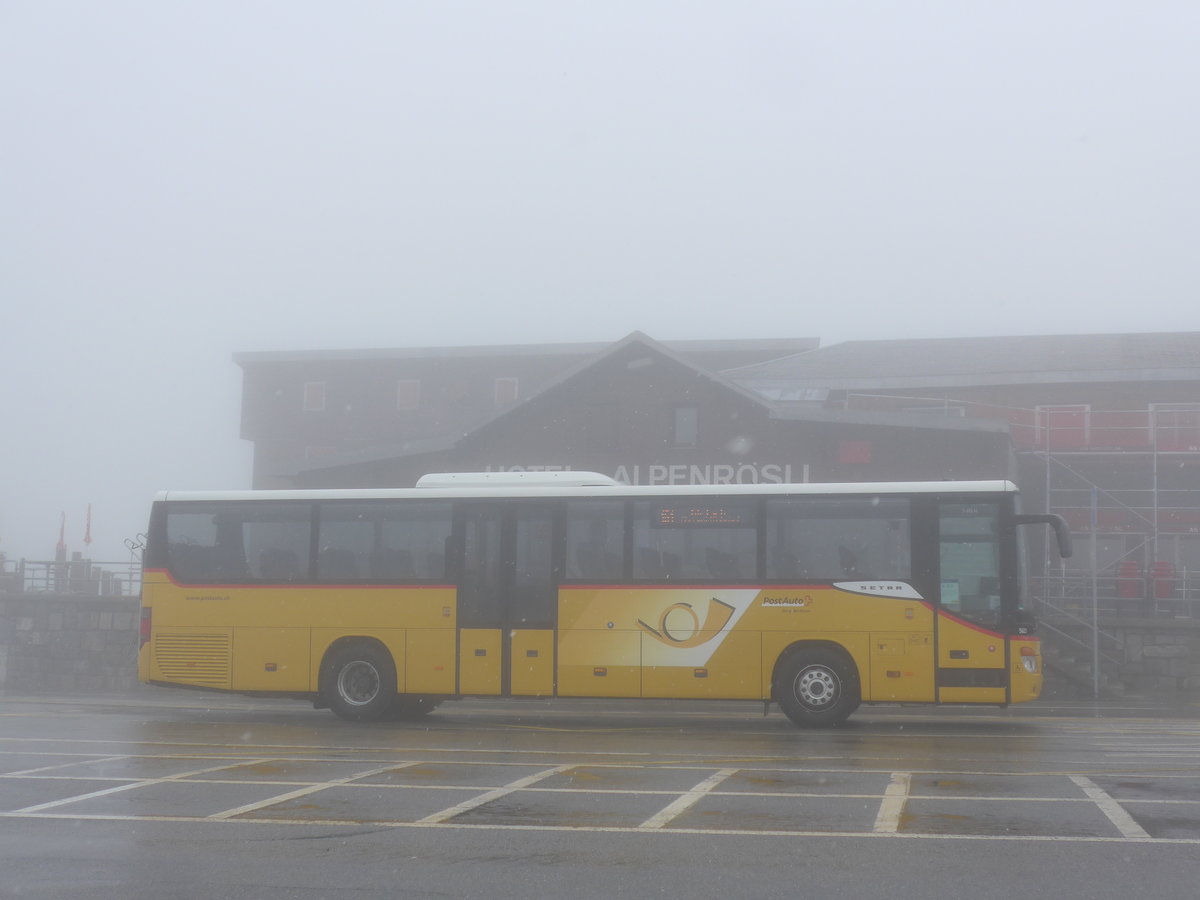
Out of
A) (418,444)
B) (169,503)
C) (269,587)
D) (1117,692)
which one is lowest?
(1117,692)

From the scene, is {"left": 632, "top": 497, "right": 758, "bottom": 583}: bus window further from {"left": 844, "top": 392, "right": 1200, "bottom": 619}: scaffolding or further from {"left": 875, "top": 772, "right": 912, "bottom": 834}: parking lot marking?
{"left": 844, "top": 392, "right": 1200, "bottom": 619}: scaffolding

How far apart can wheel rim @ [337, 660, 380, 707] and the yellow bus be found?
22 mm

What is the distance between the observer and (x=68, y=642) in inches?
1265

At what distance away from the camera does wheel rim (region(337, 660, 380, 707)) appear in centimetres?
1716

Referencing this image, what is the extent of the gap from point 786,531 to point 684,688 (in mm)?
2247

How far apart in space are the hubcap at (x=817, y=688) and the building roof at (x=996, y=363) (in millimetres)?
26968

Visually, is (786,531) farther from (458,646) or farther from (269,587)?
(269,587)

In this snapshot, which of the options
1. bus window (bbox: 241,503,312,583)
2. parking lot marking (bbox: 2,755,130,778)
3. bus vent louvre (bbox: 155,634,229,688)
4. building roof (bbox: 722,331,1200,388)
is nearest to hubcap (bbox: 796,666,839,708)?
bus window (bbox: 241,503,312,583)

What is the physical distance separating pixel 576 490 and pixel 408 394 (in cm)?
4280

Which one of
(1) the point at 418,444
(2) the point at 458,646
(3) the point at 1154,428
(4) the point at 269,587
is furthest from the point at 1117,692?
(1) the point at 418,444

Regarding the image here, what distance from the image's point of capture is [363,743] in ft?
45.1

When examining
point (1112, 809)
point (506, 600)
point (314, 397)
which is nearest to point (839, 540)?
point (506, 600)

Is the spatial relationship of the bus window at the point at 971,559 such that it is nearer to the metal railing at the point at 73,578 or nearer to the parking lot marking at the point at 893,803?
the parking lot marking at the point at 893,803

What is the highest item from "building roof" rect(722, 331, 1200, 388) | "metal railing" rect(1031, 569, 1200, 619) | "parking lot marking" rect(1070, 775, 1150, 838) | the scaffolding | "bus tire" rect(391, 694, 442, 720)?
"building roof" rect(722, 331, 1200, 388)
